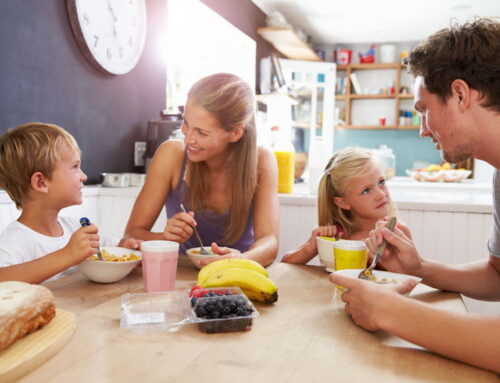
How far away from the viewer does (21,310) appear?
Answer: 0.74 meters

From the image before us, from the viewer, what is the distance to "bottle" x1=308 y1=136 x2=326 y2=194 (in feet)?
8.46

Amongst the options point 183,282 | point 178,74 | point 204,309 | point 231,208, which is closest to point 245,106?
point 231,208

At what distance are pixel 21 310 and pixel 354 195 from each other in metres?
1.35

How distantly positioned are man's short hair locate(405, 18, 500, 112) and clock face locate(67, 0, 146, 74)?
73.4 inches

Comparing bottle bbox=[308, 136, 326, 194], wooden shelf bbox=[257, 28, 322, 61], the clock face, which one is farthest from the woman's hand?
wooden shelf bbox=[257, 28, 322, 61]

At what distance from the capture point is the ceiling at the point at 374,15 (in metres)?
5.39

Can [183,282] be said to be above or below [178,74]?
below

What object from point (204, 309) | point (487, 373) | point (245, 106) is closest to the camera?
point (487, 373)

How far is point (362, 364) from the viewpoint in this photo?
2.37 ft

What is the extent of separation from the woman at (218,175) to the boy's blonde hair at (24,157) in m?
0.40

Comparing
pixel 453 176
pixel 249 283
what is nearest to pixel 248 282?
pixel 249 283

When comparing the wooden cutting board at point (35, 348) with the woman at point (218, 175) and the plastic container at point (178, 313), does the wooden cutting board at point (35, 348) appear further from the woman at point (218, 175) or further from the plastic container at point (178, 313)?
the woman at point (218, 175)

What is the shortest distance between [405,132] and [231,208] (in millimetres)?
6433

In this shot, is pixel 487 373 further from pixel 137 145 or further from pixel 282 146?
pixel 137 145
